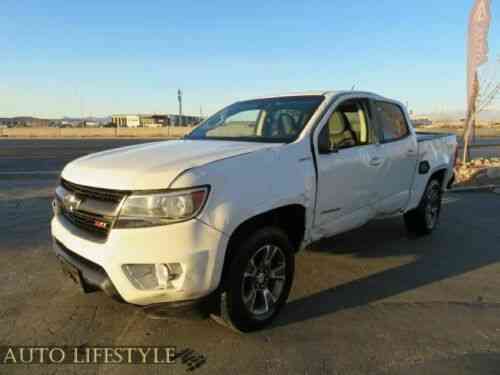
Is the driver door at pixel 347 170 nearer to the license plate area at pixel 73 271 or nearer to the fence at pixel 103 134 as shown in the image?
the license plate area at pixel 73 271

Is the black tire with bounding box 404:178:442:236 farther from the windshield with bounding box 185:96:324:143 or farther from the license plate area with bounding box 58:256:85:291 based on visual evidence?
the license plate area with bounding box 58:256:85:291

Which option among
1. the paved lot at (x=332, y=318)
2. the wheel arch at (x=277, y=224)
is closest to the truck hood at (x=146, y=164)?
the wheel arch at (x=277, y=224)

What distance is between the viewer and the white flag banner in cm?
1071

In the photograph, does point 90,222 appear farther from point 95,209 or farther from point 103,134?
point 103,134

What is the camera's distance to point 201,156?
2.88 meters

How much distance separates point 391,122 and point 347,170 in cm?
143

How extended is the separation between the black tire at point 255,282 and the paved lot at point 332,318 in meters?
0.14

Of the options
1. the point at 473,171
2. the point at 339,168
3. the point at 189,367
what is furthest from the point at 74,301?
the point at 473,171

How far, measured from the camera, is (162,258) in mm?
2443

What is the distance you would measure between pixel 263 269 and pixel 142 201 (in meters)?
1.12

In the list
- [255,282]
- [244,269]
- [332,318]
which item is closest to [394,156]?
[332,318]

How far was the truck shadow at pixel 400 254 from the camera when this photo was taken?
3557 mm

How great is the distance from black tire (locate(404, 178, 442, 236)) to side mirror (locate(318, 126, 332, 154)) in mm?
2471

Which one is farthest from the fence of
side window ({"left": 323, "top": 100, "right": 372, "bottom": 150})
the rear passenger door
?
side window ({"left": 323, "top": 100, "right": 372, "bottom": 150})
